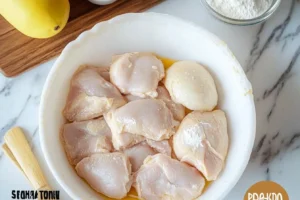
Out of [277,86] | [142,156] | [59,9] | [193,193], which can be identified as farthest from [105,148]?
[277,86]

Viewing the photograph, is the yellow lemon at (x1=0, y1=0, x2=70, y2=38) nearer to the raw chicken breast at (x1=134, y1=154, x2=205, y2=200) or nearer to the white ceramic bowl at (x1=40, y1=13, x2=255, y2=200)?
the white ceramic bowl at (x1=40, y1=13, x2=255, y2=200)

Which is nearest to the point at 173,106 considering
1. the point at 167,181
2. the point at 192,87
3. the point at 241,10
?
the point at 192,87

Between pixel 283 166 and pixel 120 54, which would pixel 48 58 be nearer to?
pixel 120 54

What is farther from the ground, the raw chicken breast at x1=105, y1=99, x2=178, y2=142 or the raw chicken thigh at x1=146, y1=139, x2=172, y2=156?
the raw chicken breast at x1=105, y1=99, x2=178, y2=142

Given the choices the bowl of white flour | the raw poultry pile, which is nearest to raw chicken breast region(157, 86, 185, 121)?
the raw poultry pile

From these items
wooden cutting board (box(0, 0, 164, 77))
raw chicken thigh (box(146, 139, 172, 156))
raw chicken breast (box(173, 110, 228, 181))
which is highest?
wooden cutting board (box(0, 0, 164, 77))

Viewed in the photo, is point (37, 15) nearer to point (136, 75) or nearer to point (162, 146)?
point (136, 75)
